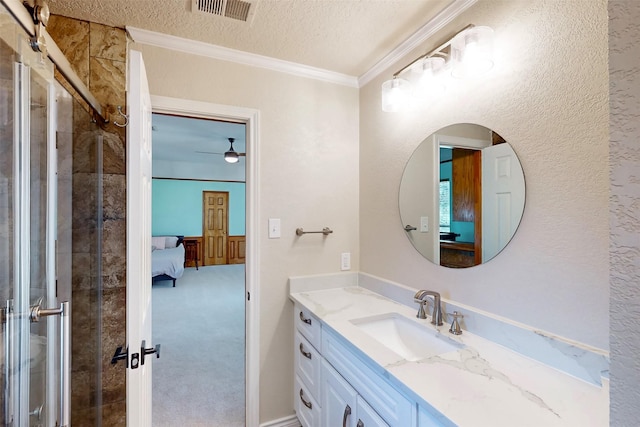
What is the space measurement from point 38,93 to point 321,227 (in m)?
1.57

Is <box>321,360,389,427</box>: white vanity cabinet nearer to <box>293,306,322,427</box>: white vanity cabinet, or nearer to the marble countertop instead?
<box>293,306,322,427</box>: white vanity cabinet

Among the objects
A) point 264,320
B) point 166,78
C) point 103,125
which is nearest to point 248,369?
point 264,320

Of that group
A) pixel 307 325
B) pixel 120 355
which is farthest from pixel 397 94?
pixel 120 355

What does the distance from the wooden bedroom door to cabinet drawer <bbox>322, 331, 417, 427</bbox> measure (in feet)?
22.8

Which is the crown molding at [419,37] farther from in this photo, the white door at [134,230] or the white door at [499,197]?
the white door at [134,230]

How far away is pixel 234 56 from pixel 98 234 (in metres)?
1.29

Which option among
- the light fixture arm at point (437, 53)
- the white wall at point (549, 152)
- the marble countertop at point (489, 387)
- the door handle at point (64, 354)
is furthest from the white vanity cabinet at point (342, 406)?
the light fixture arm at point (437, 53)

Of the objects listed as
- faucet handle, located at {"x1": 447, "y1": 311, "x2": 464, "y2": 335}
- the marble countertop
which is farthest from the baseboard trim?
faucet handle, located at {"x1": 447, "y1": 311, "x2": 464, "y2": 335}

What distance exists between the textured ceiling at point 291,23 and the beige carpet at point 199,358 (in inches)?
96.9

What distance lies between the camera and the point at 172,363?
9.36 ft

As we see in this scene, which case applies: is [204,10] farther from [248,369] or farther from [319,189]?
[248,369]

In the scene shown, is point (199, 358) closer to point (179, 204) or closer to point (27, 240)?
point (27, 240)

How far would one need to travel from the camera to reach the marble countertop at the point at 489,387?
818 mm

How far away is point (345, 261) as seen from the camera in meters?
2.21
